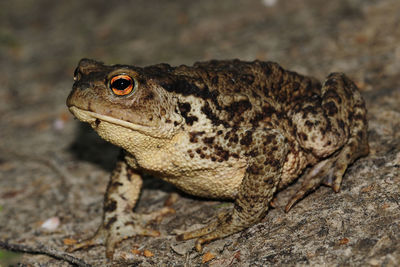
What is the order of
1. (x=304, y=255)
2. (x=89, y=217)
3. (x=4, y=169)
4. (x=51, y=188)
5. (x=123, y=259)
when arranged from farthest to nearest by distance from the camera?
(x=4, y=169) → (x=51, y=188) → (x=89, y=217) → (x=123, y=259) → (x=304, y=255)

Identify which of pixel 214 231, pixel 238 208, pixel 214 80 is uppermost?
pixel 214 80

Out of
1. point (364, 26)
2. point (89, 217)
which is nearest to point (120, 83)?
point (89, 217)

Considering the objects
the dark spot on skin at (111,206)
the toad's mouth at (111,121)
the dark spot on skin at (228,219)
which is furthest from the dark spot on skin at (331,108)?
the dark spot on skin at (111,206)

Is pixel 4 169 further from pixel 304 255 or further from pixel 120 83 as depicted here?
pixel 304 255

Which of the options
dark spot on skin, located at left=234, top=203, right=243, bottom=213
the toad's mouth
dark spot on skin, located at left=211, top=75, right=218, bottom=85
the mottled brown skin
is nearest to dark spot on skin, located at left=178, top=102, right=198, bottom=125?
the mottled brown skin

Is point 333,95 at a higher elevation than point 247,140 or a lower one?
higher

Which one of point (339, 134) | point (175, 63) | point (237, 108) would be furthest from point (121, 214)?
point (175, 63)

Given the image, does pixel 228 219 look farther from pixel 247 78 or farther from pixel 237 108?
pixel 247 78
